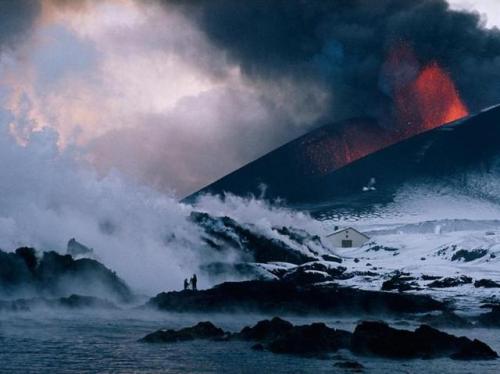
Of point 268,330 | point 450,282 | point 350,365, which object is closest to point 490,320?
point 268,330

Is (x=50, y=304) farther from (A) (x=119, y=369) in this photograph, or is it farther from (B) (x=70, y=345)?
(A) (x=119, y=369)

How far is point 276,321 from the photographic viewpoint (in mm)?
34812

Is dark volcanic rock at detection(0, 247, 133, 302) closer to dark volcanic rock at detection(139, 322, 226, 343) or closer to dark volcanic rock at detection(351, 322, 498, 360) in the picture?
dark volcanic rock at detection(139, 322, 226, 343)

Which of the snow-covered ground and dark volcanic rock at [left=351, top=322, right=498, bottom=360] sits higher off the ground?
the snow-covered ground

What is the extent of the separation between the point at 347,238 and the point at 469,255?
107 ft

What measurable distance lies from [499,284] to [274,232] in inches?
1286

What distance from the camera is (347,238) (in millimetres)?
111062

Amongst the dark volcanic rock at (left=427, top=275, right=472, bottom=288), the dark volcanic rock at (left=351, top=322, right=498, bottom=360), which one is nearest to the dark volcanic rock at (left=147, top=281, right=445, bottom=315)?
Answer: the dark volcanic rock at (left=427, top=275, right=472, bottom=288)

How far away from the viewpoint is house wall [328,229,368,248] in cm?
11012

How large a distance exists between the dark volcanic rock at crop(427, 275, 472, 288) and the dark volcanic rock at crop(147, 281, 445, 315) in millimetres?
9560

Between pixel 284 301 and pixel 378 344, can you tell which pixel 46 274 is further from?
pixel 378 344

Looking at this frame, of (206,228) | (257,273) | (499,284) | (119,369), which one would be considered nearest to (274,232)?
(206,228)

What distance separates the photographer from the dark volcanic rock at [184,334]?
33906mm

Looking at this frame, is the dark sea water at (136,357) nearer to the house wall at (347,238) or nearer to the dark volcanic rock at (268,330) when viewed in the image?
the dark volcanic rock at (268,330)
